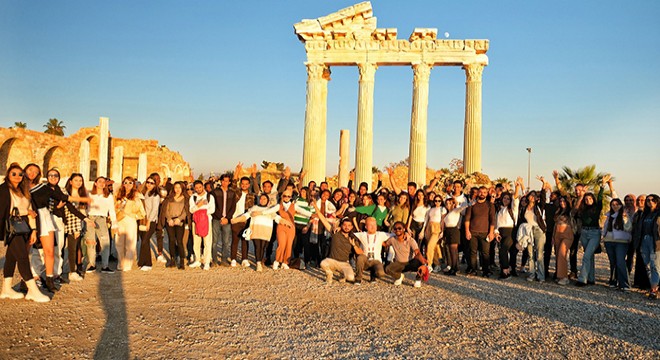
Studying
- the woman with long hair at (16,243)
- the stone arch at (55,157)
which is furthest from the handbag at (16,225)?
the stone arch at (55,157)

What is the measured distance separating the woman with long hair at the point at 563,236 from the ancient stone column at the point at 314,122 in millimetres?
16630

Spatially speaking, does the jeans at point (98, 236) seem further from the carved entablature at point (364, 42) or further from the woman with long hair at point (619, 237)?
the carved entablature at point (364, 42)

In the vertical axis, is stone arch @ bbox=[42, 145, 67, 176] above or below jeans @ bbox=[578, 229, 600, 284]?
above

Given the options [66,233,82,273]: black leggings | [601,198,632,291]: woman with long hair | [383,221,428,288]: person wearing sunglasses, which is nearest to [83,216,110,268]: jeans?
[66,233,82,273]: black leggings

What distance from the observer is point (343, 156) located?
77.7 feet

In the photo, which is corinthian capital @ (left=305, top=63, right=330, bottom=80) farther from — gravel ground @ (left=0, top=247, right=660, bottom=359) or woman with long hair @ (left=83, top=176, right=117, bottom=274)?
gravel ground @ (left=0, top=247, right=660, bottom=359)

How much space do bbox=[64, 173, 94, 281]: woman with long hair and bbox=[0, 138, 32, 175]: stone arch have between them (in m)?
28.6

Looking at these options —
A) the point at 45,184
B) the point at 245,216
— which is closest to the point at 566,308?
the point at 245,216

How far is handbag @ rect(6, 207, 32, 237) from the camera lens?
6062 millimetres

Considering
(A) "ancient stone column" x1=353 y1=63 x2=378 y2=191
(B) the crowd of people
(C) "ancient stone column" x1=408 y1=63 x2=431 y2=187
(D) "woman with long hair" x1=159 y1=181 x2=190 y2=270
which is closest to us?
(B) the crowd of people

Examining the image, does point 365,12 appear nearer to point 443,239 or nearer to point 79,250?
point 443,239

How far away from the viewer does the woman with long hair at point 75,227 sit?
7621 millimetres

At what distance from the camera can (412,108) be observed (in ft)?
79.4

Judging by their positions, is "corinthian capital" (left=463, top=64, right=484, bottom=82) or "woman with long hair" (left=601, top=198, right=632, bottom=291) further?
"corinthian capital" (left=463, top=64, right=484, bottom=82)
